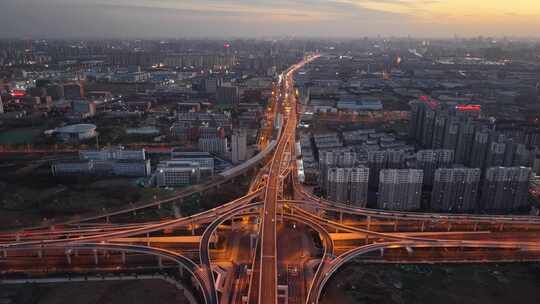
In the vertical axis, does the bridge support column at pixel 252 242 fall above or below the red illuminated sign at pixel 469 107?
below

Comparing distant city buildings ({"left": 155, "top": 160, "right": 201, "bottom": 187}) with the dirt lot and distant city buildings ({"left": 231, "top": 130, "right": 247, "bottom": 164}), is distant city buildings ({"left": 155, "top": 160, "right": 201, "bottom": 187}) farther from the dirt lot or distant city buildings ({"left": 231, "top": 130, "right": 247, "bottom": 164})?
the dirt lot

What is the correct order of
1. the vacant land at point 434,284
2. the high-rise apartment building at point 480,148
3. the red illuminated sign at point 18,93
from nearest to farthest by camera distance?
the vacant land at point 434,284 → the high-rise apartment building at point 480,148 → the red illuminated sign at point 18,93

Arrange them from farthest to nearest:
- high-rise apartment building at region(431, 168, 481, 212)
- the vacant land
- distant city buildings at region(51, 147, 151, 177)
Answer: distant city buildings at region(51, 147, 151, 177) < high-rise apartment building at region(431, 168, 481, 212) < the vacant land

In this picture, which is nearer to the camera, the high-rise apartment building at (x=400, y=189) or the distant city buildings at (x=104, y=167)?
the high-rise apartment building at (x=400, y=189)

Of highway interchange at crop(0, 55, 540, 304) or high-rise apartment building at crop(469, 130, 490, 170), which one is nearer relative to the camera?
highway interchange at crop(0, 55, 540, 304)

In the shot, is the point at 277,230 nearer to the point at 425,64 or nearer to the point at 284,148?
the point at 284,148

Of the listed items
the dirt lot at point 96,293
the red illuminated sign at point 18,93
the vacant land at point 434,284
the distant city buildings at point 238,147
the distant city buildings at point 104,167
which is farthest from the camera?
the red illuminated sign at point 18,93

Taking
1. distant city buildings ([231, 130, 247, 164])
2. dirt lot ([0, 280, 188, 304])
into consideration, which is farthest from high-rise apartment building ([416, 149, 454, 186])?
dirt lot ([0, 280, 188, 304])

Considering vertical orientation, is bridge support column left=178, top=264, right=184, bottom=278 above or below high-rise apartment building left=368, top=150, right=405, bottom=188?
below

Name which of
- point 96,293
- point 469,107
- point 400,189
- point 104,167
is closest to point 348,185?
point 400,189

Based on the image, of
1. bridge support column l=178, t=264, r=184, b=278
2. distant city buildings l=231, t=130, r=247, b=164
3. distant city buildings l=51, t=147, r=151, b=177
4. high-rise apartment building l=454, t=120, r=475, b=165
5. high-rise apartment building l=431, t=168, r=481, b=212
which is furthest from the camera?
distant city buildings l=231, t=130, r=247, b=164

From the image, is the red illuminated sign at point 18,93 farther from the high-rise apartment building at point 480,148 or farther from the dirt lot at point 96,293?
the high-rise apartment building at point 480,148

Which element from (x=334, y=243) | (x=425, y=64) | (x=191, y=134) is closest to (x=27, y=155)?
(x=191, y=134)

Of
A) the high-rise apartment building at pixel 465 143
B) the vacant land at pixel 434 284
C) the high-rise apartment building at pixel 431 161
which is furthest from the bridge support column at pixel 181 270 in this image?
the high-rise apartment building at pixel 465 143
